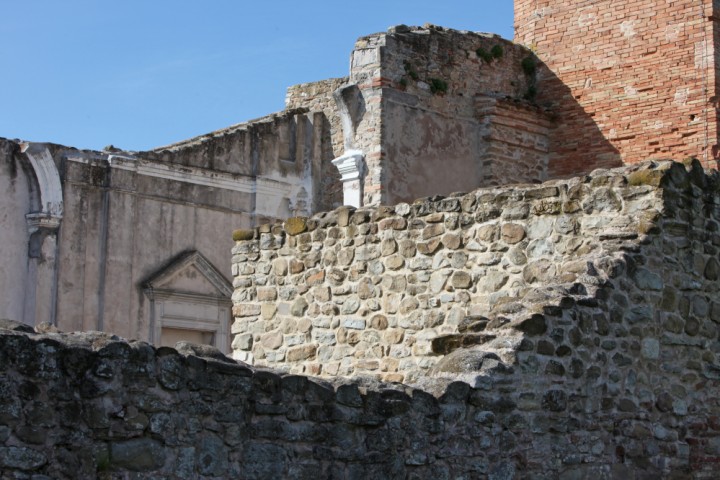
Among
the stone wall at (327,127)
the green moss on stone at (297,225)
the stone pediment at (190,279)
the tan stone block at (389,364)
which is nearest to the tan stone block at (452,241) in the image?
the tan stone block at (389,364)

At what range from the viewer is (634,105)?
15555 millimetres

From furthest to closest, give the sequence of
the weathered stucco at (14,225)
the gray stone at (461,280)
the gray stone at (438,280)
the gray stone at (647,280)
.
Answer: the weathered stucco at (14,225) < the gray stone at (438,280) < the gray stone at (461,280) < the gray stone at (647,280)

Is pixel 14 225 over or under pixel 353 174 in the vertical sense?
under

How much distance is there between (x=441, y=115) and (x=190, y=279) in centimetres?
481

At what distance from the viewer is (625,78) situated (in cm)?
1562

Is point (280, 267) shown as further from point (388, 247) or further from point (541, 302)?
point (541, 302)

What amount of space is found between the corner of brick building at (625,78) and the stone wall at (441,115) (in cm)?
34

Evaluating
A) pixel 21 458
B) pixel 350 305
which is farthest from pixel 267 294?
pixel 21 458

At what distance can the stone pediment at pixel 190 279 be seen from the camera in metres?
18.1

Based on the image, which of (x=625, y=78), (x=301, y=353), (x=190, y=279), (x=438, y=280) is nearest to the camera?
(x=438, y=280)

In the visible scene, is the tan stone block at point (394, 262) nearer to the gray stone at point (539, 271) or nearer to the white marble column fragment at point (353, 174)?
the gray stone at point (539, 271)

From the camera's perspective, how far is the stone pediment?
1814cm

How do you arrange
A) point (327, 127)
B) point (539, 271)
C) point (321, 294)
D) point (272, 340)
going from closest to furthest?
point (539, 271), point (321, 294), point (272, 340), point (327, 127)

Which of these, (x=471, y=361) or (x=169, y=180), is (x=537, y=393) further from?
(x=169, y=180)
